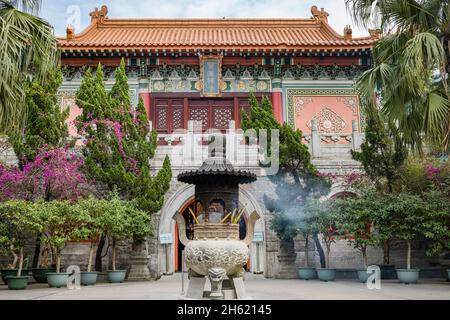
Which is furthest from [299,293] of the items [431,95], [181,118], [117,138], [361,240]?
[181,118]

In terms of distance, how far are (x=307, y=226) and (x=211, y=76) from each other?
6.22 meters

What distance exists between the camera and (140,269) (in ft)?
40.8

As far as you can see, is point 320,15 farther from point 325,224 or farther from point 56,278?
point 56,278

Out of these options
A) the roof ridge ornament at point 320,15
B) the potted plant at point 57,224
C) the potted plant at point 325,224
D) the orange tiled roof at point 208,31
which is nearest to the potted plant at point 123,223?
the potted plant at point 57,224

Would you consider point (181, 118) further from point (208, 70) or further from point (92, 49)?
point (92, 49)

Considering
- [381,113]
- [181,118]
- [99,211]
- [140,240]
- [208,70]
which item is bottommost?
[140,240]

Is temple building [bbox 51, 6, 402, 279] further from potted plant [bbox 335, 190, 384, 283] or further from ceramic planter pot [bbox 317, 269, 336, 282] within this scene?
ceramic planter pot [bbox 317, 269, 336, 282]

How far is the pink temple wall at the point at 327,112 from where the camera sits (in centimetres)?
1546

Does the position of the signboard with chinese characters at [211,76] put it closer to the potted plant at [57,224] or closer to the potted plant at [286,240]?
the potted plant at [286,240]

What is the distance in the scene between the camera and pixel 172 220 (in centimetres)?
1350

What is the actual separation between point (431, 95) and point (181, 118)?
880 centimetres

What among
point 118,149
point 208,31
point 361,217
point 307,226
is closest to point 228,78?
point 208,31

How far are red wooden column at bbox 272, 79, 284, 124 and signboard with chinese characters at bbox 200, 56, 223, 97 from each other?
177 cm

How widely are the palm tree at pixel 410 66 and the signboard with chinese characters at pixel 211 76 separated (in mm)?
6846
